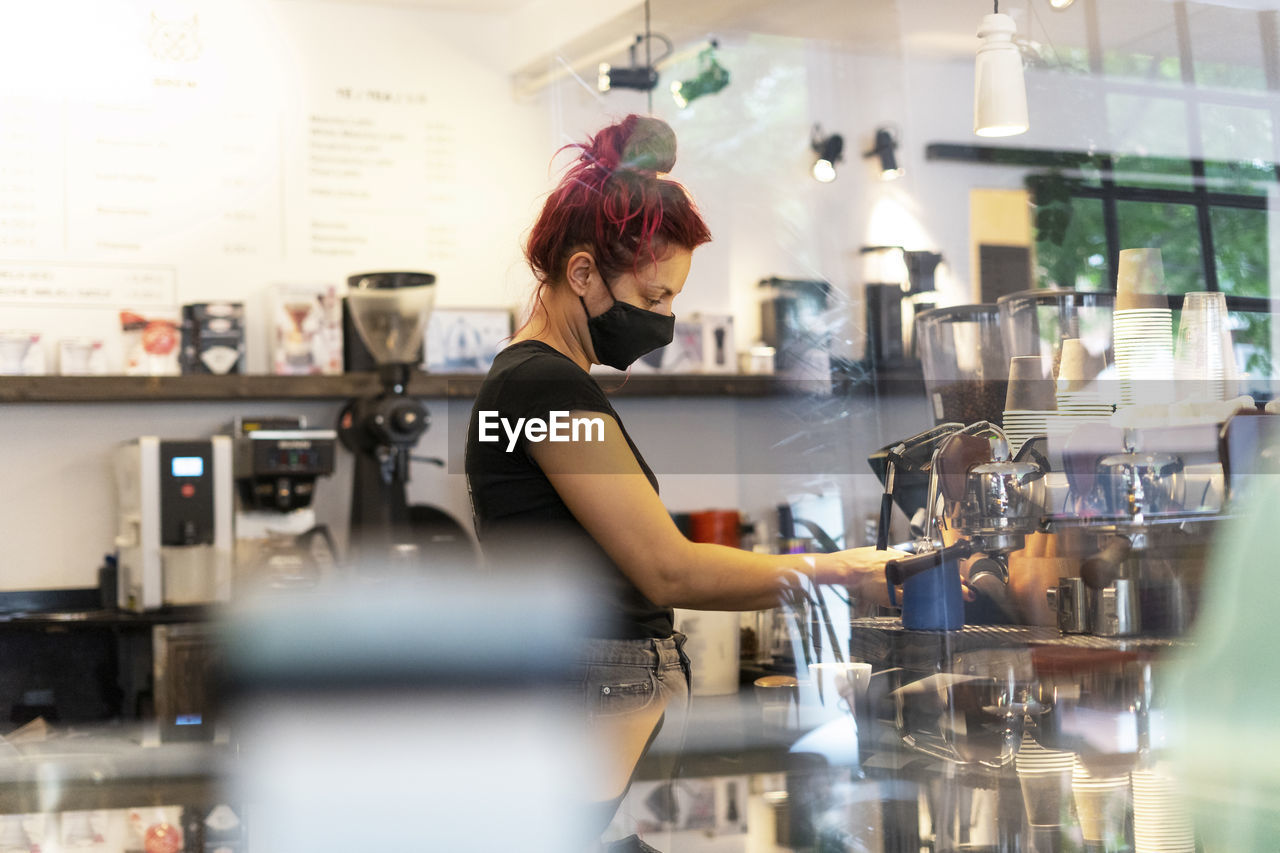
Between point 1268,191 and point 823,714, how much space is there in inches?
29.2

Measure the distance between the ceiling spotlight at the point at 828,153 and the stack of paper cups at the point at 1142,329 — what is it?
365 mm

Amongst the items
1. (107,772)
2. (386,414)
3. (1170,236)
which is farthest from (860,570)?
(386,414)

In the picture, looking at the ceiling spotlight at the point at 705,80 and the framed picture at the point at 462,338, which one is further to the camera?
the framed picture at the point at 462,338

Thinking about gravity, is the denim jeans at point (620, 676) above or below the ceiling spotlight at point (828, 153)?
below

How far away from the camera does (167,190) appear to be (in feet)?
11.3

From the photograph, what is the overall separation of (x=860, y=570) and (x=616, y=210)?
1.35ft

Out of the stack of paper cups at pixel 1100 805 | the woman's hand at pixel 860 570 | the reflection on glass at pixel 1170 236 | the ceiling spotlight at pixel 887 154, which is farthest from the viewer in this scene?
the ceiling spotlight at pixel 887 154

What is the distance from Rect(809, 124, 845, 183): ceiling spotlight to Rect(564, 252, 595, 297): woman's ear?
1.59ft

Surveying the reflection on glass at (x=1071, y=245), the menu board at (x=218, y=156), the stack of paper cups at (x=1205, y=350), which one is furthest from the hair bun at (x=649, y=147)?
the menu board at (x=218, y=156)

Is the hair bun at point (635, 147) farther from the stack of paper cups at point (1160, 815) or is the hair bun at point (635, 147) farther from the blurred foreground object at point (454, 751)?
the stack of paper cups at point (1160, 815)

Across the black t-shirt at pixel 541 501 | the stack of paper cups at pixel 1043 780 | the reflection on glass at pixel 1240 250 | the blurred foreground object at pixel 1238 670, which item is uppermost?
the reflection on glass at pixel 1240 250

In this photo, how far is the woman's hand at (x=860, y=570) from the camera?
117 cm

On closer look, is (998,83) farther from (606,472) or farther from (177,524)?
(177,524)

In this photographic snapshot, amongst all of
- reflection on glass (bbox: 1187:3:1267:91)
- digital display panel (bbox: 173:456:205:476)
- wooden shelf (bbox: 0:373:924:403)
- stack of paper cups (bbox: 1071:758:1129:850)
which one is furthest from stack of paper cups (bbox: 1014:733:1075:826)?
digital display panel (bbox: 173:456:205:476)
